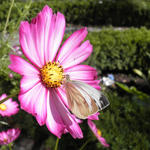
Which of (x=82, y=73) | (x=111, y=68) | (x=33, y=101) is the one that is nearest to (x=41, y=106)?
(x=33, y=101)

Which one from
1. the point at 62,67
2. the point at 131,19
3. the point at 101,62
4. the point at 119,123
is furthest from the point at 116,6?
the point at 62,67

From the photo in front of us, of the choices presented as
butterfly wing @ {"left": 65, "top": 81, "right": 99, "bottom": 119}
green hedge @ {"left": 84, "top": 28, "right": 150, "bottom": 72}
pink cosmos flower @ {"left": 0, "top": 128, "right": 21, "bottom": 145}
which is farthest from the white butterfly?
green hedge @ {"left": 84, "top": 28, "right": 150, "bottom": 72}

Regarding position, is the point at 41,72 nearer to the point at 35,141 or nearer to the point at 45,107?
the point at 45,107

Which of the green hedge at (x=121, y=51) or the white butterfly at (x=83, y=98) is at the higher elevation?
the white butterfly at (x=83, y=98)

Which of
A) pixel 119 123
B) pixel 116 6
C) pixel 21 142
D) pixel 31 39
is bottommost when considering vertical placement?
pixel 21 142

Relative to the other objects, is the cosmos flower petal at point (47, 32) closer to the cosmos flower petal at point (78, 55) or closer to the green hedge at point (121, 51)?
the cosmos flower petal at point (78, 55)

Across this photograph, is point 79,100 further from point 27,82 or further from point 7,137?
point 7,137

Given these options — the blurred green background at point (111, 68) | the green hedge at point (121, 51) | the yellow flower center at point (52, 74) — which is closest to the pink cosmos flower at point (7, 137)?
the blurred green background at point (111, 68)

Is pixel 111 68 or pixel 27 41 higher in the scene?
pixel 27 41
